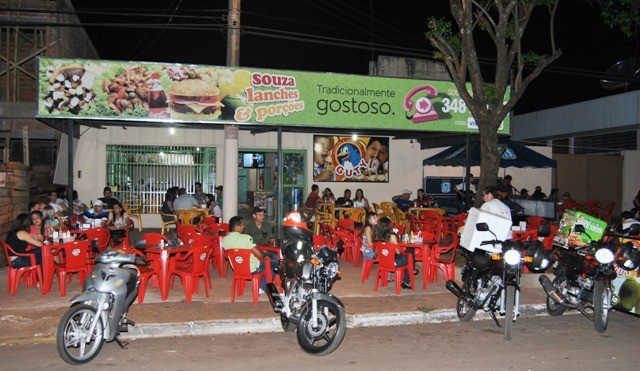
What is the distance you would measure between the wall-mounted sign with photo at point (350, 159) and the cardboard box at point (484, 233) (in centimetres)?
1117

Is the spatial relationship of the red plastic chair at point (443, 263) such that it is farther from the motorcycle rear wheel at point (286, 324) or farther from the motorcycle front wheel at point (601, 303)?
the motorcycle rear wheel at point (286, 324)

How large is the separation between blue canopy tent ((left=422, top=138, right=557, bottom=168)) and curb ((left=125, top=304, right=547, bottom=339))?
8959mm

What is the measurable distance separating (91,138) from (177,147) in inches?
100

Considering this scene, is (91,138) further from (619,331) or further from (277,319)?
(619,331)

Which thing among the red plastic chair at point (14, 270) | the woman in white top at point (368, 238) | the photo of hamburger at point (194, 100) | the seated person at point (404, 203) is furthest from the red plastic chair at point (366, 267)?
the seated person at point (404, 203)

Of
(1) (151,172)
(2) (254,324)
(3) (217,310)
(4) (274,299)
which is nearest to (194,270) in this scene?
(3) (217,310)

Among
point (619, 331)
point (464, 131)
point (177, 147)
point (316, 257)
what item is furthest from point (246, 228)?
point (177, 147)

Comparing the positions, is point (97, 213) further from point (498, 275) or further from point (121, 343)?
point (498, 275)

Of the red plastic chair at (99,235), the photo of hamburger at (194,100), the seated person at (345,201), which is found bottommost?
the red plastic chair at (99,235)

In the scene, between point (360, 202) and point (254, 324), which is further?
point (360, 202)

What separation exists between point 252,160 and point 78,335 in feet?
45.3

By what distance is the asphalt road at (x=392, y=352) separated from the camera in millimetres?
5820

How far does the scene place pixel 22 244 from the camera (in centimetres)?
864

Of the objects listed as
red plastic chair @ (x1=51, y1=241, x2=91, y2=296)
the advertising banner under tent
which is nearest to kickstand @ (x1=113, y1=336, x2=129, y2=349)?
red plastic chair @ (x1=51, y1=241, x2=91, y2=296)
